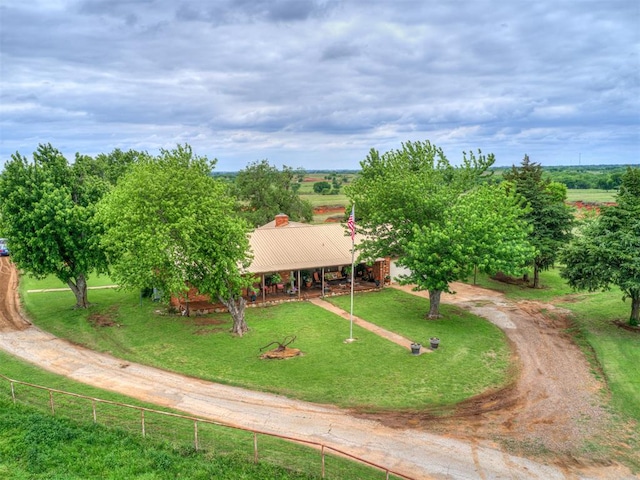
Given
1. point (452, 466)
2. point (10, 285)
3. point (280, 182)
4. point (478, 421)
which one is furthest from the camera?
point (280, 182)

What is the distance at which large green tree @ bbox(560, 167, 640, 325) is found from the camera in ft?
80.7

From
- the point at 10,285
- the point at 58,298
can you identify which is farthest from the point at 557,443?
the point at 10,285

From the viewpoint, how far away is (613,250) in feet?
82.0

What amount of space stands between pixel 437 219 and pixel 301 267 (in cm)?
1015

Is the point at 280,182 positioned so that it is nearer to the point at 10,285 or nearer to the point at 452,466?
the point at 10,285

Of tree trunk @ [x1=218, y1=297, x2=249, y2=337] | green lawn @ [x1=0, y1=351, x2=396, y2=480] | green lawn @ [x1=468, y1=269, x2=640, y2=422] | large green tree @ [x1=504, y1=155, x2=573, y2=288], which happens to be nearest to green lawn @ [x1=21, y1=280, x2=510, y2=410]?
tree trunk @ [x1=218, y1=297, x2=249, y2=337]

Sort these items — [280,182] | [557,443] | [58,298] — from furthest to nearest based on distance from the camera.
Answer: [280,182] < [58,298] < [557,443]

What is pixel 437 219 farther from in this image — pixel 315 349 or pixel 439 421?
pixel 439 421

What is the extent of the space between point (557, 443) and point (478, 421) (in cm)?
248

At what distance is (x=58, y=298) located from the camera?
3472 centimetres

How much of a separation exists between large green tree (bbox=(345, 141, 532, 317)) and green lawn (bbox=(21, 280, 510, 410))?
3671 millimetres

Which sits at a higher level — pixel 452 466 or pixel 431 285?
pixel 431 285

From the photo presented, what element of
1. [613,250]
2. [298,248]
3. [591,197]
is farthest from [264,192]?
[591,197]

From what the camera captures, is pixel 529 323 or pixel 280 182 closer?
pixel 529 323
